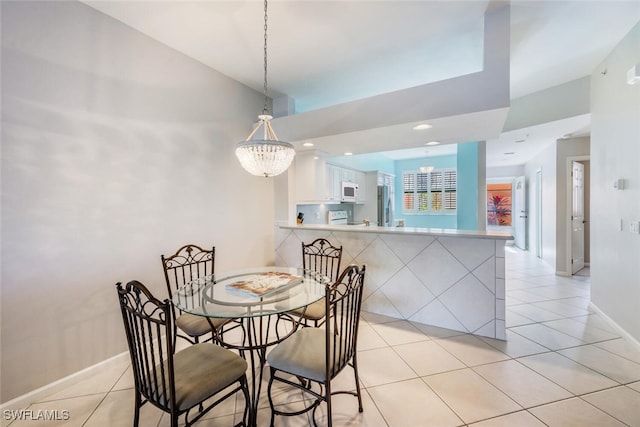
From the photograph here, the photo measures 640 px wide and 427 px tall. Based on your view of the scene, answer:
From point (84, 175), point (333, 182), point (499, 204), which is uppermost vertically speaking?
point (333, 182)

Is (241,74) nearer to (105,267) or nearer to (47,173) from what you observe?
(47,173)

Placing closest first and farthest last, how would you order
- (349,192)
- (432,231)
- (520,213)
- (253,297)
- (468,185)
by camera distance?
(253,297)
(432,231)
(468,185)
(349,192)
(520,213)

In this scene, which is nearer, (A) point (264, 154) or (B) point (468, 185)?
(A) point (264, 154)

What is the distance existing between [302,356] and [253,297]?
458 mm

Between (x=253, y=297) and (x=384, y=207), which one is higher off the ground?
(x=384, y=207)

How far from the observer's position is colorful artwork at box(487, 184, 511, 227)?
30.7ft

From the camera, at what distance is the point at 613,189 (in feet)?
9.20

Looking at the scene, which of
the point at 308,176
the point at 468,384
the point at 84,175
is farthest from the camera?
the point at 308,176

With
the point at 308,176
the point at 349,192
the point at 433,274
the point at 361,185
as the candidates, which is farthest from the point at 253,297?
the point at 361,185

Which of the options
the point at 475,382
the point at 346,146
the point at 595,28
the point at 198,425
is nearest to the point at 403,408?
the point at 475,382

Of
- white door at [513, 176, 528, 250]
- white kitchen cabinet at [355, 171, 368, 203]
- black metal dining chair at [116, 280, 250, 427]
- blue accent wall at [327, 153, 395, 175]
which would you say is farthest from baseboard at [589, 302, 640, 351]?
white door at [513, 176, 528, 250]

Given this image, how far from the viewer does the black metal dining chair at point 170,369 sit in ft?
3.91

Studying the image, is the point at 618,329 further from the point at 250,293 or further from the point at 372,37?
the point at 372,37

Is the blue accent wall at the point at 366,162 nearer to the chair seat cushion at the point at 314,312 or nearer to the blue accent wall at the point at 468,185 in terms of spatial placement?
the blue accent wall at the point at 468,185
